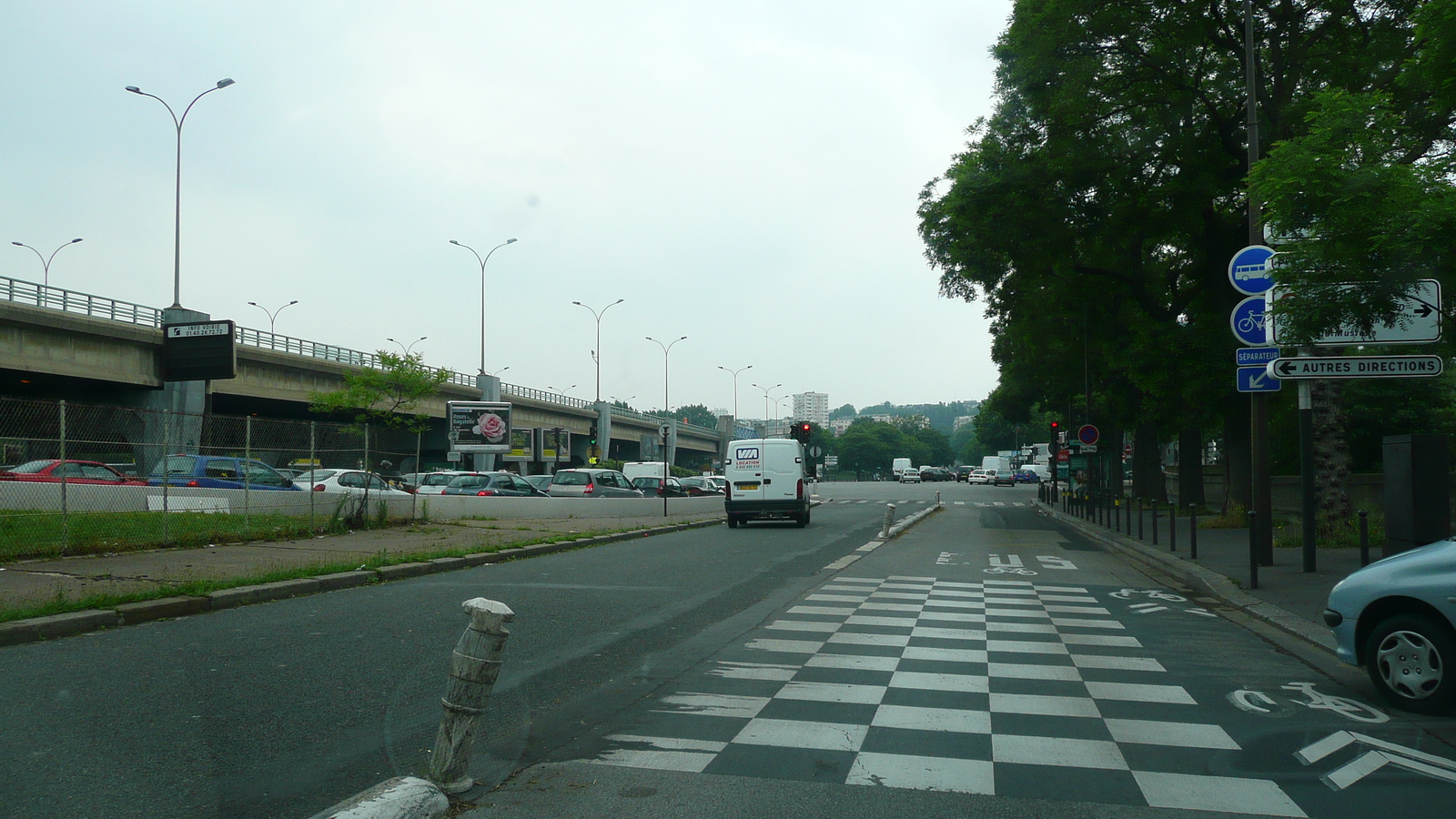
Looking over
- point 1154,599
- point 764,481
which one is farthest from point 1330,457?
point 764,481

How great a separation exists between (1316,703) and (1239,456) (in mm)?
19746

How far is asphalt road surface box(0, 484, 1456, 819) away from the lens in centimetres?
449

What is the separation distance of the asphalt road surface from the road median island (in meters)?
0.33

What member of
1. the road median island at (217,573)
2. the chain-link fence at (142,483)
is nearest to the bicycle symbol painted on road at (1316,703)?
the road median island at (217,573)

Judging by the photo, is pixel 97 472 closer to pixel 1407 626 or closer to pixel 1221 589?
pixel 1221 589

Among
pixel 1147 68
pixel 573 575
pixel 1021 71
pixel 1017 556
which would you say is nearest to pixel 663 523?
pixel 1017 556

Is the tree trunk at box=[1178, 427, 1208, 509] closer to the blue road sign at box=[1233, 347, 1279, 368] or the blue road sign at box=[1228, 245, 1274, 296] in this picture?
the blue road sign at box=[1233, 347, 1279, 368]

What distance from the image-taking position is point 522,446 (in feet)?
236

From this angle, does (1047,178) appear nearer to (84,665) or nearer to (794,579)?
(794,579)

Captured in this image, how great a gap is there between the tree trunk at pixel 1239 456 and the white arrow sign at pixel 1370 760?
20.2 meters

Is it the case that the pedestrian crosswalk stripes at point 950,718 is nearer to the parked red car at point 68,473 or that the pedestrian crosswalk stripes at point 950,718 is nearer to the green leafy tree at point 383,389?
the parked red car at point 68,473

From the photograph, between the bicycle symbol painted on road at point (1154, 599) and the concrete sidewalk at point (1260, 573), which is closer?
the concrete sidewalk at point (1260, 573)

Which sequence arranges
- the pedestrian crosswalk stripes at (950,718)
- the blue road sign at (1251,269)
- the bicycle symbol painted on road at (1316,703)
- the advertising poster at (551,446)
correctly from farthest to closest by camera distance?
the advertising poster at (551,446) < the blue road sign at (1251,269) < the bicycle symbol painted on road at (1316,703) < the pedestrian crosswalk stripes at (950,718)

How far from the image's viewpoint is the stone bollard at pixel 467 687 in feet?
14.3
